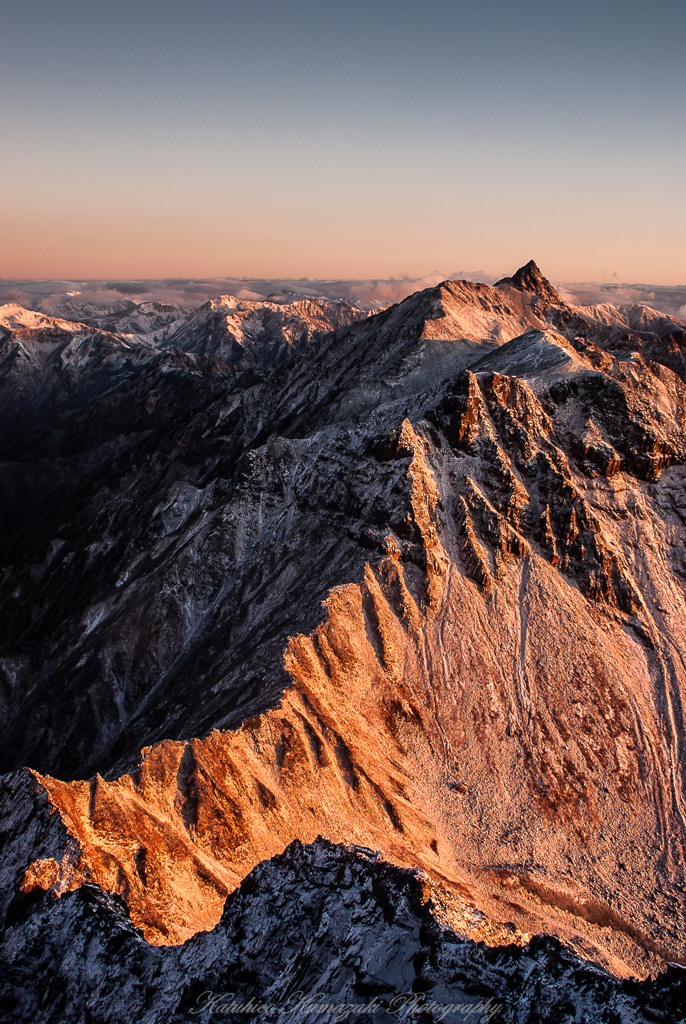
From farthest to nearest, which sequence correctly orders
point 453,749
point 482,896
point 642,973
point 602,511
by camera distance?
point 602,511 → point 453,749 → point 482,896 → point 642,973

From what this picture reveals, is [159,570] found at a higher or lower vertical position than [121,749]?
higher

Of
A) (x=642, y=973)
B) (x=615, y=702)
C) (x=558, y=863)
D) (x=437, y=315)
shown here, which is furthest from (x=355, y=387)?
(x=642, y=973)

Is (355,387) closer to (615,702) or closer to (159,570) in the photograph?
(159,570)

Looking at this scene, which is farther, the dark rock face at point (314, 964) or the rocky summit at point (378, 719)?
the rocky summit at point (378, 719)

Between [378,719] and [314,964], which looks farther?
[378,719]

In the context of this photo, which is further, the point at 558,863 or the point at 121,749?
the point at 121,749

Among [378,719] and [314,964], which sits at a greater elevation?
[314,964]

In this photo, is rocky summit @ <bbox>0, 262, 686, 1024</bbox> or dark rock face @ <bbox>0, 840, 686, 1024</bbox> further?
rocky summit @ <bbox>0, 262, 686, 1024</bbox>

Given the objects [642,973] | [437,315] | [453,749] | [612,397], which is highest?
[437,315]
